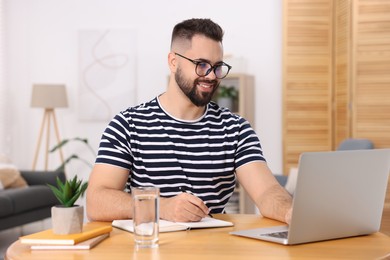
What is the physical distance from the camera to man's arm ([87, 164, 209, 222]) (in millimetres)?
2195

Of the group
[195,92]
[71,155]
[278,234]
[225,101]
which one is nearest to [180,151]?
[195,92]

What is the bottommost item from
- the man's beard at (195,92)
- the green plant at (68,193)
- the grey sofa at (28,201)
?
the grey sofa at (28,201)

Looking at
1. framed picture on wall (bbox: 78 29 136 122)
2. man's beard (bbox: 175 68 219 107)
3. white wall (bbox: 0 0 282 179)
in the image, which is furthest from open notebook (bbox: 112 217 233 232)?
framed picture on wall (bbox: 78 29 136 122)

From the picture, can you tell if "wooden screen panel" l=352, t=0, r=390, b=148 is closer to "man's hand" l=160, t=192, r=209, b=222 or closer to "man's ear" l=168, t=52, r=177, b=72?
"man's ear" l=168, t=52, r=177, b=72

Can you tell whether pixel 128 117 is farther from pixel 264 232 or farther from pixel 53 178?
pixel 53 178

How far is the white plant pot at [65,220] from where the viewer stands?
1.95 metres

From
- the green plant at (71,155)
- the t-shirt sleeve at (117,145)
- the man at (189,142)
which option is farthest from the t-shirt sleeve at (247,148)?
the green plant at (71,155)

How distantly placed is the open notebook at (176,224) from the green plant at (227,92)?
4788 mm

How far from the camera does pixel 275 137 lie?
7160 mm

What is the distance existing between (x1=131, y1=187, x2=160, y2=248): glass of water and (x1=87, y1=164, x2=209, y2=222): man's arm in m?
0.28

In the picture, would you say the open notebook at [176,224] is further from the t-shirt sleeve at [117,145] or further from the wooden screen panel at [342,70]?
the wooden screen panel at [342,70]

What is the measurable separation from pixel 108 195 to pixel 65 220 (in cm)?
42

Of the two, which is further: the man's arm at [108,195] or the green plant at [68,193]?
the man's arm at [108,195]

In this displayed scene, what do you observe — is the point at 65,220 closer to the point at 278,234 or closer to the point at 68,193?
the point at 68,193
